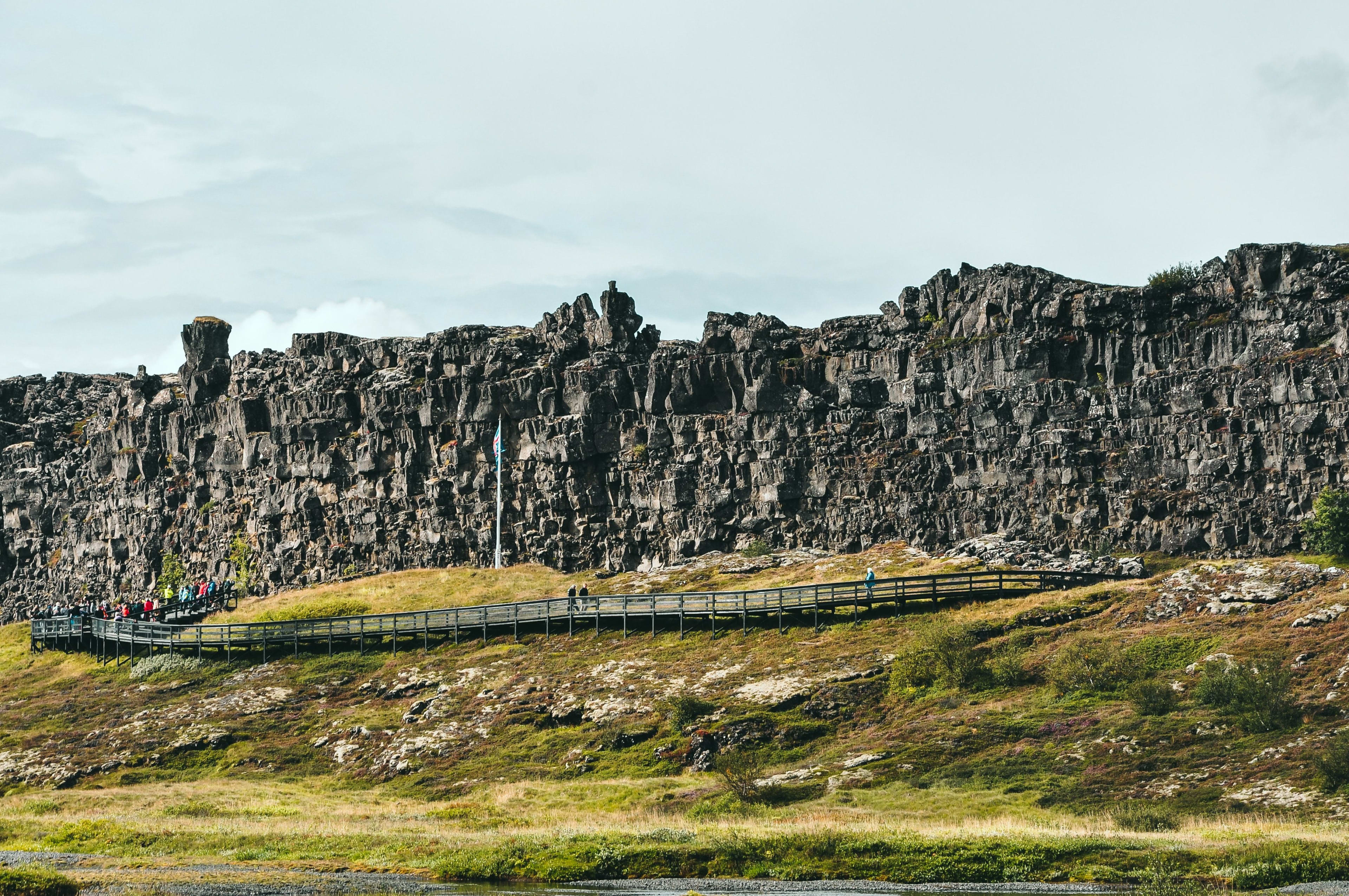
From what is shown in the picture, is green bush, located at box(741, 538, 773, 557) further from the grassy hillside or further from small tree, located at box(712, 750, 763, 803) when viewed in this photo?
small tree, located at box(712, 750, 763, 803)

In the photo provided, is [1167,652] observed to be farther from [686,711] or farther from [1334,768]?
[686,711]

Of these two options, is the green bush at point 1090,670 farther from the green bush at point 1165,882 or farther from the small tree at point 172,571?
the small tree at point 172,571

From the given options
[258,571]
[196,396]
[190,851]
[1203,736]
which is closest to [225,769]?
[190,851]

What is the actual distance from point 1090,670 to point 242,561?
308 feet

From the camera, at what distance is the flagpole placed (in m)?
114

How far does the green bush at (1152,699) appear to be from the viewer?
5153 centimetres

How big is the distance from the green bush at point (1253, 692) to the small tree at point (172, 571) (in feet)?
348

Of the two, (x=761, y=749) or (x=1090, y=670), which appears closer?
(x=761, y=749)

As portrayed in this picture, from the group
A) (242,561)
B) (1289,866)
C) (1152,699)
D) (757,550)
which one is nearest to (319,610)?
(242,561)

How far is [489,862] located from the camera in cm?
3825

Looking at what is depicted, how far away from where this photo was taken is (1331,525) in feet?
275

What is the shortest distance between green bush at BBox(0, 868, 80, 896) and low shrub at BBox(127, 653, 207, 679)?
49624mm

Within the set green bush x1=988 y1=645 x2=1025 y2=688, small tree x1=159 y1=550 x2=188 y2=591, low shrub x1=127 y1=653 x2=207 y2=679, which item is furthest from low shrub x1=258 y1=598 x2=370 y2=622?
green bush x1=988 y1=645 x2=1025 y2=688

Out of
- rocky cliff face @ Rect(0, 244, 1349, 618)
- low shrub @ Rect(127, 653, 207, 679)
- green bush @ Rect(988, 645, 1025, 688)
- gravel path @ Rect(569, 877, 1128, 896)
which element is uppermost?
rocky cliff face @ Rect(0, 244, 1349, 618)
